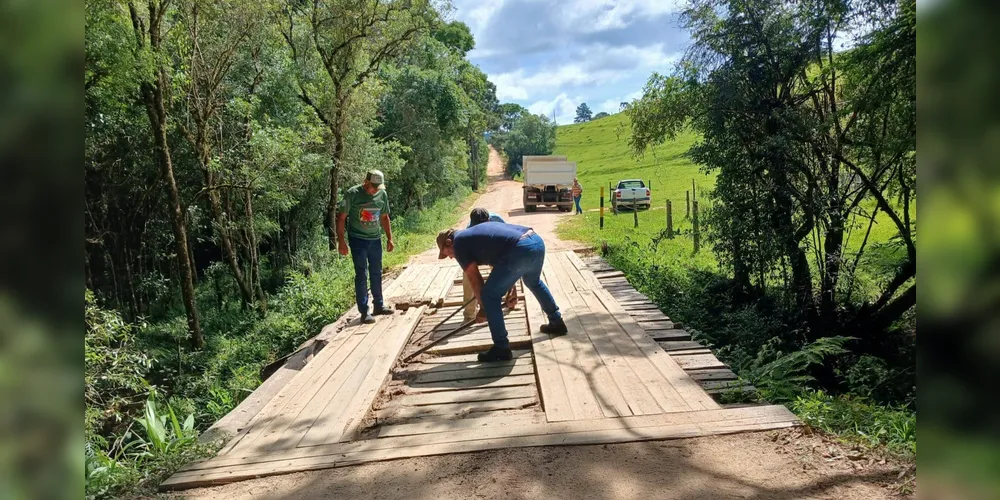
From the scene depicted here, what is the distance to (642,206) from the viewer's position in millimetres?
22766

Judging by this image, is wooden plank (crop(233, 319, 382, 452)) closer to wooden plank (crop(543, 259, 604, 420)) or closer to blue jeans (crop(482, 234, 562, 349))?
blue jeans (crop(482, 234, 562, 349))

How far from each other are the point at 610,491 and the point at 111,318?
16.6 feet

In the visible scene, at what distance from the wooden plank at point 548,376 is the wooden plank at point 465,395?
15 cm

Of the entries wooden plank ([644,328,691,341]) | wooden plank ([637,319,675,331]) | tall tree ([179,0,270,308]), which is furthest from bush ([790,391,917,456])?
tall tree ([179,0,270,308])

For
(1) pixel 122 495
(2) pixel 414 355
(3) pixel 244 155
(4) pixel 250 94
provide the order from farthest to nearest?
(4) pixel 250 94 → (3) pixel 244 155 → (2) pixel 414 355 → (1) pixel 122 495

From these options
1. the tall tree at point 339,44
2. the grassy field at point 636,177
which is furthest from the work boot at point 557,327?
the tall tree at point 339,44

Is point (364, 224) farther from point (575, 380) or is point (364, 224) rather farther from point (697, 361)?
point (697, 361)

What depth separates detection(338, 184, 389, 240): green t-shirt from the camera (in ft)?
20.2

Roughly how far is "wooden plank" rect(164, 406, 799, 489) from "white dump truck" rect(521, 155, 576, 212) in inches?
822

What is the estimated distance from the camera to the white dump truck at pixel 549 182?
78.2 ft

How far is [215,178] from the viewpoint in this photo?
10.4 m
